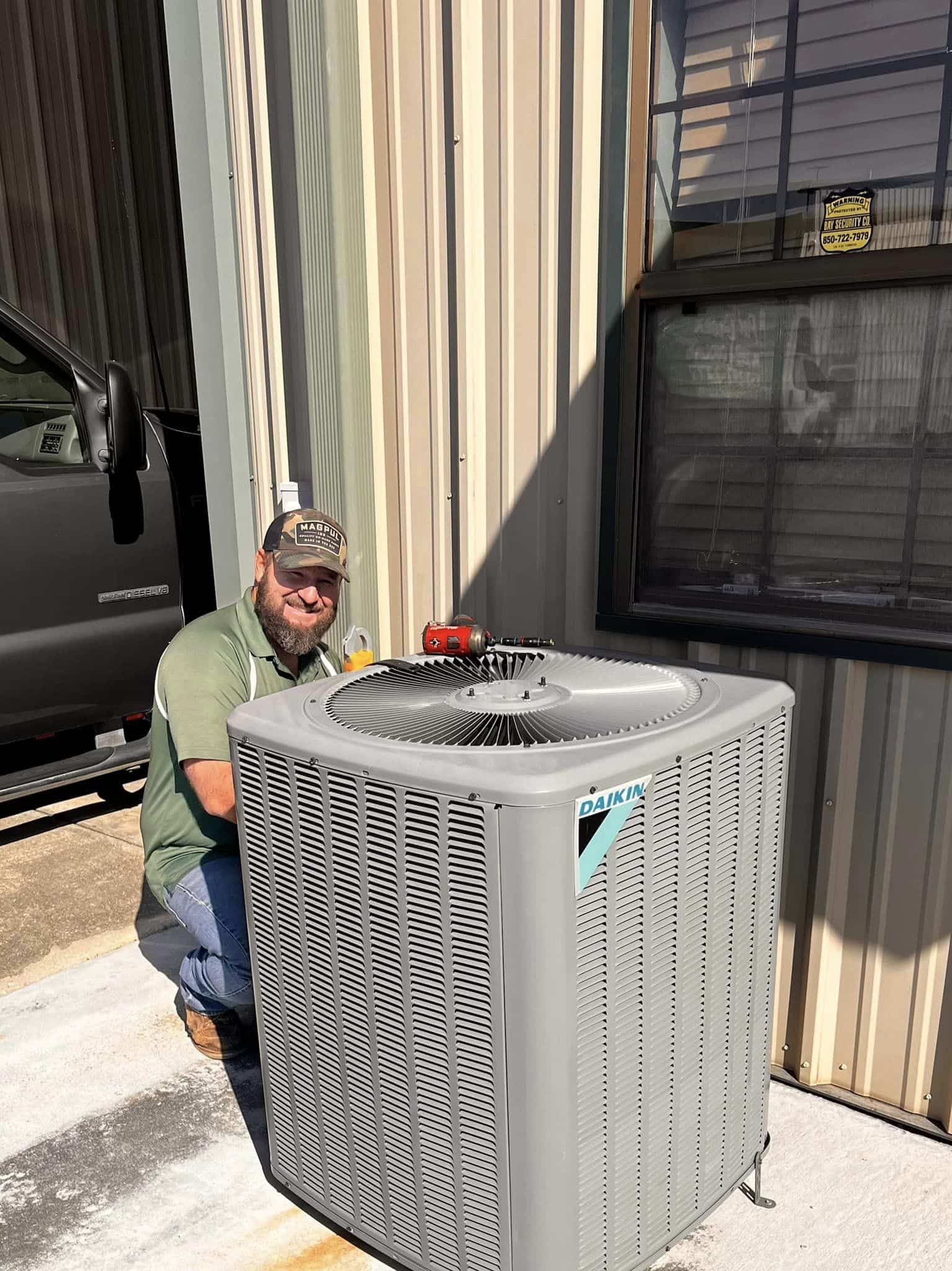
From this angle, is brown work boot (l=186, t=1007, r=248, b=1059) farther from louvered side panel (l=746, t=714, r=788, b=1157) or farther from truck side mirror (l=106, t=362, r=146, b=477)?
truck side mirror (l=106, t=362, r=146, b=477)

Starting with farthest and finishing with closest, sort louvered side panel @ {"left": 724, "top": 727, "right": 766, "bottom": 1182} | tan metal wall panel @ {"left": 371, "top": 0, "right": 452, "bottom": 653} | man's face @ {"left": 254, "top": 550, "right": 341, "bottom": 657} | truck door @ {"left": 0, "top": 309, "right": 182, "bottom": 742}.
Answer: truck door @ {"left": 0, "top": 309, "right": 182, "bottom": 742}, tan metal wall panel @ {"left": 371, "top": 0, "right": 452, "bottom": 653}, man's face @ {"left": 254, "top": 550, "right": 341, "bottom": 657}, louvered side panel @ {"left": 724, "top": 727, "right": 766, "bottom": 1182}

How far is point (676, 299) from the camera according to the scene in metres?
2.44

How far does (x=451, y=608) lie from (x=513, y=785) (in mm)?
1669

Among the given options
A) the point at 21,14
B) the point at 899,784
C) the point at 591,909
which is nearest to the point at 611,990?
the point at 591,909

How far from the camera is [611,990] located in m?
1.61

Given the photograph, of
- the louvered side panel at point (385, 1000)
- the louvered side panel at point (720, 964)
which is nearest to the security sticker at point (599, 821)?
the louvered side panel at point (385, 1000)

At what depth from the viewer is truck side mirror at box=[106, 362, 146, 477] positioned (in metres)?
4.14

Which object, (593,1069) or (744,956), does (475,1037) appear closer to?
(593,1069)

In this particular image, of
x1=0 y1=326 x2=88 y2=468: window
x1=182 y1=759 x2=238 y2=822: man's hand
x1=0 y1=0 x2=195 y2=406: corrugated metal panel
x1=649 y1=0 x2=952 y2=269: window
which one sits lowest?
x1=182 y1=759 x2=238 y2=822: man's hand

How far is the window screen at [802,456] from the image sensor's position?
222cm

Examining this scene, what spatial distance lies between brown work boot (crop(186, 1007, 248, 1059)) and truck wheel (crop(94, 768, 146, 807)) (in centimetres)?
215

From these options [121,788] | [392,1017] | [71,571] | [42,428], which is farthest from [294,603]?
[121,788]

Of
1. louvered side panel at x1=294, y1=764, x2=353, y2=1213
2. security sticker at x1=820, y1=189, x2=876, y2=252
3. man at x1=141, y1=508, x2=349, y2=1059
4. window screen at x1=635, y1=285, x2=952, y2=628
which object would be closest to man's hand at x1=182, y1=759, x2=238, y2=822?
man at x1=141, y1=508, x2=349, y2=1059

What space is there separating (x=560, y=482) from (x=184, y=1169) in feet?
6.61
